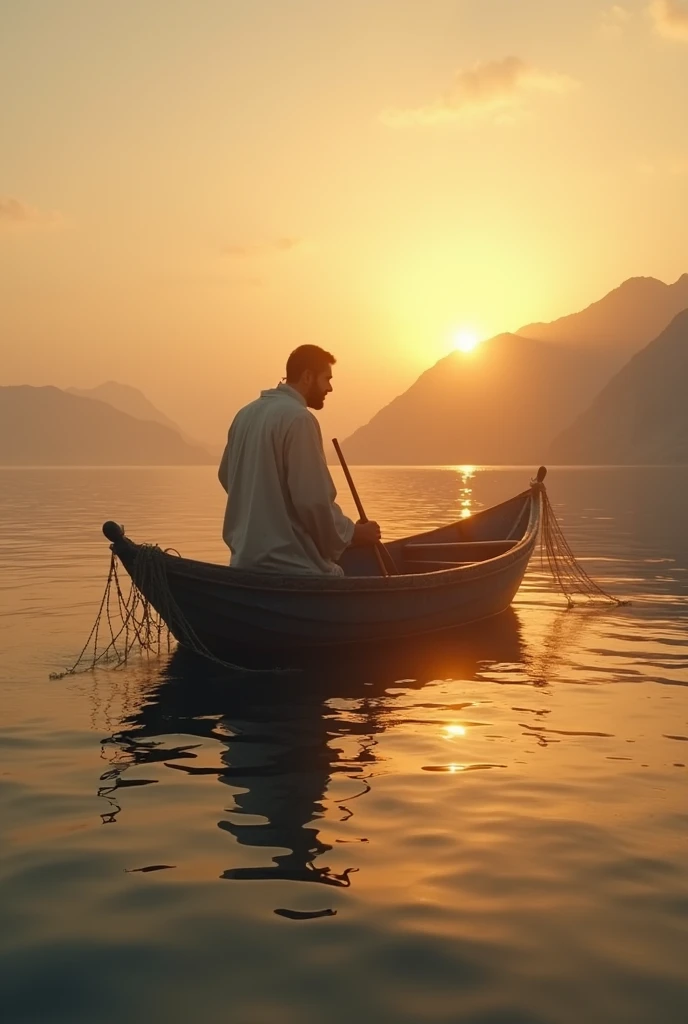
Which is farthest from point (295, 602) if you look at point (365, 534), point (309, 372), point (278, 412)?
point (309, 372)

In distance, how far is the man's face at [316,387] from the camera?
32.6 ft

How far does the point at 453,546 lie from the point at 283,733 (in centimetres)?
872

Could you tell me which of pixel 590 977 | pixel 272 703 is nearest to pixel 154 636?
pixel 272 703

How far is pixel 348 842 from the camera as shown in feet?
18.3

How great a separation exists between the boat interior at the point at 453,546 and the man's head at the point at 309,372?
13.1 ft

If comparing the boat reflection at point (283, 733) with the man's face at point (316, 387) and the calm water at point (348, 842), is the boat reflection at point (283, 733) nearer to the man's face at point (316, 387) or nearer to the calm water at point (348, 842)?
the calm water at point (348, 842)

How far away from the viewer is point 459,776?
686 cm

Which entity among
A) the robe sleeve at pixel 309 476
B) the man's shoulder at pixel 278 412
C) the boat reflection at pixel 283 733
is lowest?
the boat reflection at pixel 283 733

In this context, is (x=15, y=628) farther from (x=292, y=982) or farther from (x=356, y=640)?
(x=292, y=982)

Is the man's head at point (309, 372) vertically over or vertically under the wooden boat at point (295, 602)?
over

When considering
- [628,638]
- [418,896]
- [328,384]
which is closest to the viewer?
[418,896]

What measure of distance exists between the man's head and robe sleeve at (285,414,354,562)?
0.35 m

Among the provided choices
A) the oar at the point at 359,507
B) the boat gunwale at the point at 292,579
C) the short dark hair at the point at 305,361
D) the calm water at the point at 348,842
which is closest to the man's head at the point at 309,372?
the short dark hair at the point at 305,361

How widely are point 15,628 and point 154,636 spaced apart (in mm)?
1847
